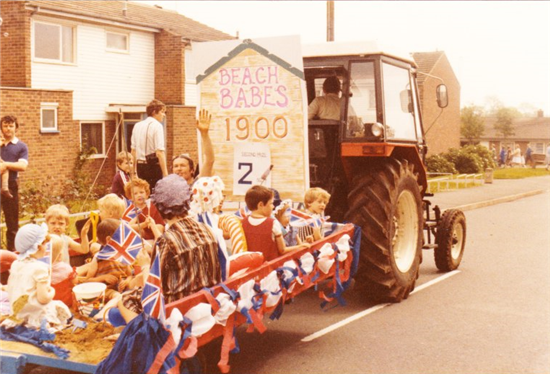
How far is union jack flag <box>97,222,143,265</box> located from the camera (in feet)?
20.3

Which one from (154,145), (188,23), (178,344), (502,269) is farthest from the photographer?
(188,23)

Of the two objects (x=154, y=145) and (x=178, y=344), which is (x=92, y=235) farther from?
(x=178, y=344)

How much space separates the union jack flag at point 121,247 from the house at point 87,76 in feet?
52.4

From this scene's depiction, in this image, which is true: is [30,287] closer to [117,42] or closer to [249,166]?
[249,166]

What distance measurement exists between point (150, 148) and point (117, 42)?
72.4 feet

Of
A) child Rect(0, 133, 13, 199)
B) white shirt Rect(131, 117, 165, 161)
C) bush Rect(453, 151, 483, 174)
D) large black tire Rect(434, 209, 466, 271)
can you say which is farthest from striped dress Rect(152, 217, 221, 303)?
bush Rect(453, 151, 483, 174)

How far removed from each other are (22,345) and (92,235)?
2.43 m

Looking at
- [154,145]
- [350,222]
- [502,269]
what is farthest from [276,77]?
[502,269]

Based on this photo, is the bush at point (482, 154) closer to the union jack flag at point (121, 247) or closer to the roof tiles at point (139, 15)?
the roof tiles at point (139, 15)

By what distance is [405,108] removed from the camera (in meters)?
9.57

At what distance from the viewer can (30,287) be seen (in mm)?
5098

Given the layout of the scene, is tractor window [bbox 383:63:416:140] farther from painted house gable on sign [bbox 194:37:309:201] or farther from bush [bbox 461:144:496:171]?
bush [bbox 461:144:496:171]

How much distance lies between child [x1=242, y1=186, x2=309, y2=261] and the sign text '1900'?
1.24 meters

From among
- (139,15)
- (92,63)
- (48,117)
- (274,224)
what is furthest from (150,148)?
(139,15)
